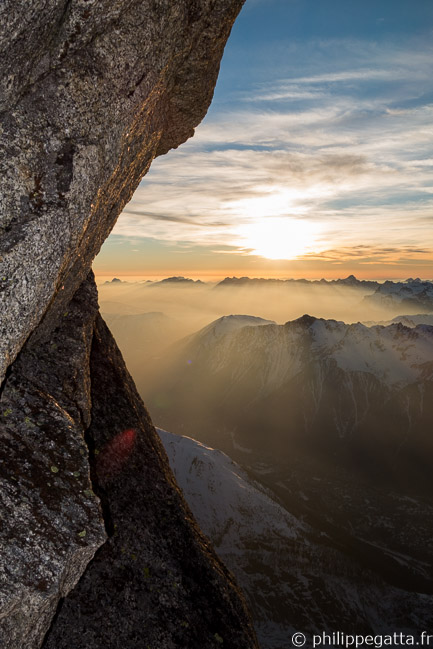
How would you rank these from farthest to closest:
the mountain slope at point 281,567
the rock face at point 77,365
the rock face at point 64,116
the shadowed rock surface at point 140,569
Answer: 1. the mountain slope at point 281,567
2. the shadowed rock surface at point 140,569
3. the rock face at point 64,116
4. the rock face at point 77,365

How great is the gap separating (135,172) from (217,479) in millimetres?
137812

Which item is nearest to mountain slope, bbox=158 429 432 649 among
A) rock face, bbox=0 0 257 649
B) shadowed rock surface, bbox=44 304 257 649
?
shadowed rock surface, bbox=44 304 257 649

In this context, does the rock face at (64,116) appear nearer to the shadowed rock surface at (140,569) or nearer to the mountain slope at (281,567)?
the shadowed rock surface at (140,569)

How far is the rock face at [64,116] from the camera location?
11.4 meters

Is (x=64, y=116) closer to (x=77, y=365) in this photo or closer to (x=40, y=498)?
(x=77, y=365)

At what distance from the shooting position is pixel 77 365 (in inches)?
620

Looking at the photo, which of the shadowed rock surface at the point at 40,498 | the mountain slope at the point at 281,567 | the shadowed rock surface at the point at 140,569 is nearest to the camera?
the shadowed rock surface at the point at 40,498

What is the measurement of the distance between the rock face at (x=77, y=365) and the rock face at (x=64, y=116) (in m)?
0.05

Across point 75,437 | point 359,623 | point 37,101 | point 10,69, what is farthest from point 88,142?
point 359,623

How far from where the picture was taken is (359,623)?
108m

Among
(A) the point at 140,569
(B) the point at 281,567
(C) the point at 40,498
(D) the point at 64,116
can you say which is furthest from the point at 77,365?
(B) the point at 281,567

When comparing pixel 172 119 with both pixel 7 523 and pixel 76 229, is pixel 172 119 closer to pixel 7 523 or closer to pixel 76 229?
pixel 76 229

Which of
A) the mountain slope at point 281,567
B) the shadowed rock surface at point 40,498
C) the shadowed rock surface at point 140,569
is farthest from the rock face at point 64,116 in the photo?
the mountain slope at point 281,567

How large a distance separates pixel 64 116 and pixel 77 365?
8980 millimetres
